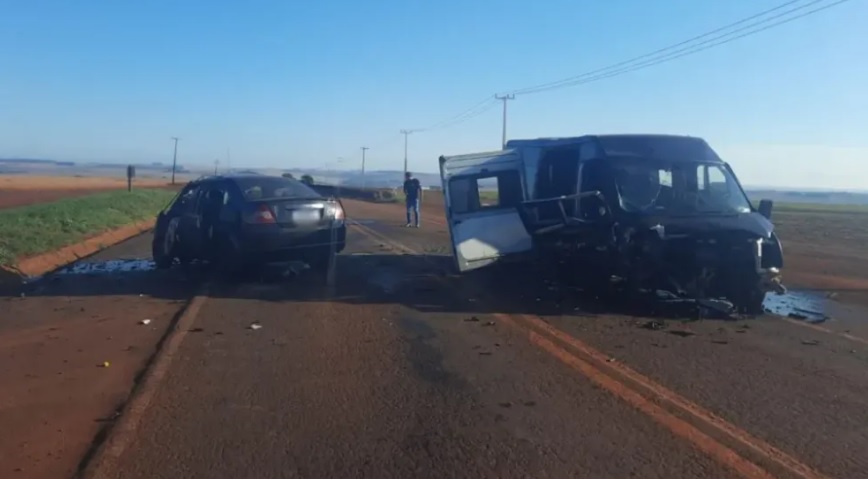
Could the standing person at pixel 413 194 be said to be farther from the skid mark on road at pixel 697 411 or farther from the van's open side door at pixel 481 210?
the skid mark on road at pixel 697 411

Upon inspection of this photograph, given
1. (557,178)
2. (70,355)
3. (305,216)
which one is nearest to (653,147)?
(557,178)

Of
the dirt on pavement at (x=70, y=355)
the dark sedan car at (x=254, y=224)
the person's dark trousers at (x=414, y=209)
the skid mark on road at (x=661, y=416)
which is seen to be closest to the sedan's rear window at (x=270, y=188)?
the dark sedan car at (x=254, y=224)

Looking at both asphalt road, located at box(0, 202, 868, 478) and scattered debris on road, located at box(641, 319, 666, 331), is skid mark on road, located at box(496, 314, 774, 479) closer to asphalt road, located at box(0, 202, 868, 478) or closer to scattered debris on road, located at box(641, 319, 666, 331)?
asphalt road, located at box(0, 202, 868, 478)

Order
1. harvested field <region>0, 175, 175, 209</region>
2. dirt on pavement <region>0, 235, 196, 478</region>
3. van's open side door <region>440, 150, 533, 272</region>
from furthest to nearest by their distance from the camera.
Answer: harvested field <region>0, 175, 175, 209</region>, van's open side door <region>440, 150, 533, 272</region>, dirt on pavement <region>0, 235, 196, 478</region>

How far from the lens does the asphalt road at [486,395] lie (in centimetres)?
573

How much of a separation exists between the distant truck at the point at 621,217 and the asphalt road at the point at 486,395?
2.26ft

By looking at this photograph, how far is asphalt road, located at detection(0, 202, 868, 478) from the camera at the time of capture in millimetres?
5734

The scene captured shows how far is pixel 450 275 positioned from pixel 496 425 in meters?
9.23

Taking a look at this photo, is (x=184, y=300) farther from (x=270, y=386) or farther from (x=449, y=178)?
(x=270, y=386)

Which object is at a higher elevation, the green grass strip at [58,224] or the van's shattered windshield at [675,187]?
the van's shattered windshield at [675,187]

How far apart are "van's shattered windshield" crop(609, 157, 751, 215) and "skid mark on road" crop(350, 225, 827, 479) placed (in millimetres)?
3305

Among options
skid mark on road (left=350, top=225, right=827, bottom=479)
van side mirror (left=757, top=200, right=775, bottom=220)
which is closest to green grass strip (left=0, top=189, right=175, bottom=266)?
skid mark on road (left=350, top=225, right=827, bottom=479)

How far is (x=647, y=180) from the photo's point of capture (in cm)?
1306

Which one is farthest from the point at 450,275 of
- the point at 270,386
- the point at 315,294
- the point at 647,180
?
the point at 270,386
